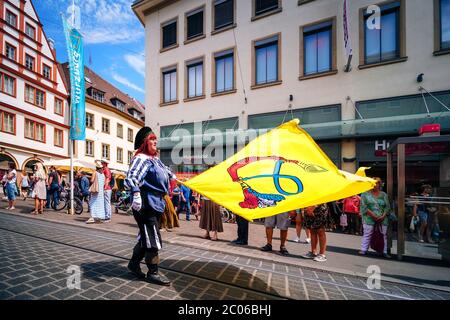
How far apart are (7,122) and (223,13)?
70.9ft

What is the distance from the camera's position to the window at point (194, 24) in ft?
53.1

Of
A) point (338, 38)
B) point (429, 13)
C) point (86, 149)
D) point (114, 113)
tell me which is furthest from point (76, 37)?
point (114, 113)

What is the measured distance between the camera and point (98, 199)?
8.21 metres

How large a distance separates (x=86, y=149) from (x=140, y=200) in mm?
31397

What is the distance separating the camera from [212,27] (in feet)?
51.1

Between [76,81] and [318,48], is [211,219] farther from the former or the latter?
[318,48]

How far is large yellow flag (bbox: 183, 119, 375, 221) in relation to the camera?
274 cm

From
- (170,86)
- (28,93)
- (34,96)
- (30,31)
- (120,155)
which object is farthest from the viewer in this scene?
(120,155)

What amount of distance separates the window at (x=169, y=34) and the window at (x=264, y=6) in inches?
239

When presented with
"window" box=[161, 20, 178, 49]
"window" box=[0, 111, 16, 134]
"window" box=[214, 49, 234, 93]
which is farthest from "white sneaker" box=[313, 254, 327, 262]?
"window" box=[0, 111, 16, 134]

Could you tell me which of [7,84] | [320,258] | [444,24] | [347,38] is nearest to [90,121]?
[7,84]

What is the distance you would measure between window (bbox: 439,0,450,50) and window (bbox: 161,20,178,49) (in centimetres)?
1469

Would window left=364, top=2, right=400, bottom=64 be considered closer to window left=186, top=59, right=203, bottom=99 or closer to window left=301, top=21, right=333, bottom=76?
window left=301, top=21, right=333, bottom=76
